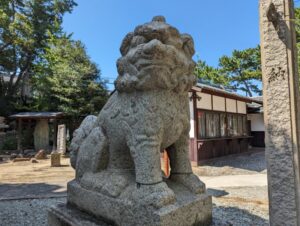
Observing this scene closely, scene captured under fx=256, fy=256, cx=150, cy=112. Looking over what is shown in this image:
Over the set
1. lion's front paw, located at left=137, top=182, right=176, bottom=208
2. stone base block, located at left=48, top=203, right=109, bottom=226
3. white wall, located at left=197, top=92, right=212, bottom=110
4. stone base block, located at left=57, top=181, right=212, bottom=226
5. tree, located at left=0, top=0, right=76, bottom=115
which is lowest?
stone base block, located at left=48, top=203, right=109, bottom=226

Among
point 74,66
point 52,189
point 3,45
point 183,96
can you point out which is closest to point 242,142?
point 52,189

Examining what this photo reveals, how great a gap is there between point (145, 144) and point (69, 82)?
14.6 meters

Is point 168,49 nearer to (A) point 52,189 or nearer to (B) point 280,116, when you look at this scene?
(B) point 280,116

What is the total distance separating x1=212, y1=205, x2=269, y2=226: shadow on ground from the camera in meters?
3.17

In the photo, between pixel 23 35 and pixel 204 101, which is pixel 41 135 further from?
pixel 204 101

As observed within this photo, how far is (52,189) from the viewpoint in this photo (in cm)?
609

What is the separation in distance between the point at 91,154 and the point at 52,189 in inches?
181

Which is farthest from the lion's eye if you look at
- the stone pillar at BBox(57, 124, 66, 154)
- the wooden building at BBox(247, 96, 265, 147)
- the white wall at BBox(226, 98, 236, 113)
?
the wooden building at BBox(247, 96, 265, 147)

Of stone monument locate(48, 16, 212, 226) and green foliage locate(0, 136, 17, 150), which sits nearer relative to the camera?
stone monument locate(48, 16, 212, 226)

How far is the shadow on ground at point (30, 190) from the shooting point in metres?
5.53

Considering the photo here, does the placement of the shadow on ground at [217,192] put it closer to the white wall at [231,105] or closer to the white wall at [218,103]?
the white wall at [218,103]

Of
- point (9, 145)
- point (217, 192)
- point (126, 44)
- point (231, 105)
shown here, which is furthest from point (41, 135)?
point (126, 44)

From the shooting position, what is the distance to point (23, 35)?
17.8 metres

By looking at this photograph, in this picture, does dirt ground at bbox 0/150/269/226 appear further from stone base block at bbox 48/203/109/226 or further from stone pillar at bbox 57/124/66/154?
stone pillar at bbox 57/124/66/154
